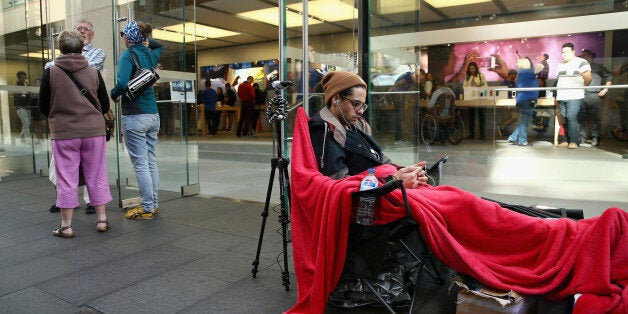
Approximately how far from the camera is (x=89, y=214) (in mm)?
4516

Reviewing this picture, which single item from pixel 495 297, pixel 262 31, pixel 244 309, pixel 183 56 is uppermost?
pixel 262 31

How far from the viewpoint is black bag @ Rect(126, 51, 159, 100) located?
13.2 feet

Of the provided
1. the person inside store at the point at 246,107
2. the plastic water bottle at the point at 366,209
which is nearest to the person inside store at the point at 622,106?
the plastic water bottle at the point at 366,209

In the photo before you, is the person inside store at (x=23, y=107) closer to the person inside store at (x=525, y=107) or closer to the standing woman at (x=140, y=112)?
the standing woman at (x=140, y=112)

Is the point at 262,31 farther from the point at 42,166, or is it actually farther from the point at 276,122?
the point at 276,122

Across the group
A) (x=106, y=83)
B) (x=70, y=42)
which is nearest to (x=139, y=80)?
(x=70, y=42)

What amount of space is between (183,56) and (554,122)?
5085 mm

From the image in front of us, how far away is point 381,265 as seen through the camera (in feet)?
7.75

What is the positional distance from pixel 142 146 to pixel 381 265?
2.83 metres

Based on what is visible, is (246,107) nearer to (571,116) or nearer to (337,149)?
(571,116)

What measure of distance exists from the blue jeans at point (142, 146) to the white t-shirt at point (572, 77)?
17.0ft

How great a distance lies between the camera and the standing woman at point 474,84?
753cm

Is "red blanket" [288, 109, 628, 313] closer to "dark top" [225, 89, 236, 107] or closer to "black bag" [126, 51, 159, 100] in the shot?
"black bag" [126, 51, 159, 100]

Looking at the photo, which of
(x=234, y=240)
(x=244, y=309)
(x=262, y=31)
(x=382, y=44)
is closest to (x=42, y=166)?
(x=234, y=240)
